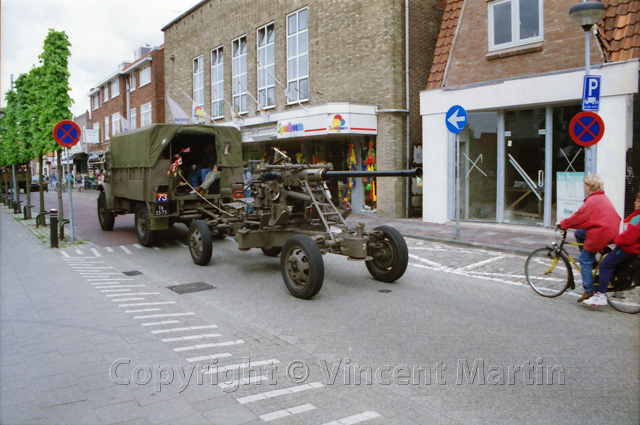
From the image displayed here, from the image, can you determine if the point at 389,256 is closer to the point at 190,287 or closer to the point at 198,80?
the point at 190,287

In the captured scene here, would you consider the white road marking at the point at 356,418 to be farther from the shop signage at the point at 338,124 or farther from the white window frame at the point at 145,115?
the white window frame at the point at 145,115

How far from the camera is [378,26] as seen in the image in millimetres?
17641

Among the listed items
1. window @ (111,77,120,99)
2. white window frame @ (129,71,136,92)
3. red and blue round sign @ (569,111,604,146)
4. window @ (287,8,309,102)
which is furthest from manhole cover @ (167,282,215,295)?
window @ (111,77,120,99)

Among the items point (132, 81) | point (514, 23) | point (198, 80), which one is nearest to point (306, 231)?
point (514, 23)

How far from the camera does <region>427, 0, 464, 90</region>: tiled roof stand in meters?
15.4

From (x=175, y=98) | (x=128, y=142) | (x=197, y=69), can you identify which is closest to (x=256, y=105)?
(x=197, y=69)

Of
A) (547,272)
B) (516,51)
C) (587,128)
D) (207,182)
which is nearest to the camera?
(547,272)

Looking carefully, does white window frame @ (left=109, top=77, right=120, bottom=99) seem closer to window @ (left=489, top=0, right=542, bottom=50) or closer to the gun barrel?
window @ (left=489, top=0, right=542, bottom=50)

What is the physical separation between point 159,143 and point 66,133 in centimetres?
229

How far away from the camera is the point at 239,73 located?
2525 centimetres

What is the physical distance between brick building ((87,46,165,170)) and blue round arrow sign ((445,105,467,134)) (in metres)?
20.0

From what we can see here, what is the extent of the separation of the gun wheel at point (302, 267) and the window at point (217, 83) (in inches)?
813

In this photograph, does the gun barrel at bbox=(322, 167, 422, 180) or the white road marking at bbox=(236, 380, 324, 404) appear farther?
the gun barrel at bbox=(322, 167, 422, 180)

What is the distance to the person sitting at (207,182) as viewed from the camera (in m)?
12.0
